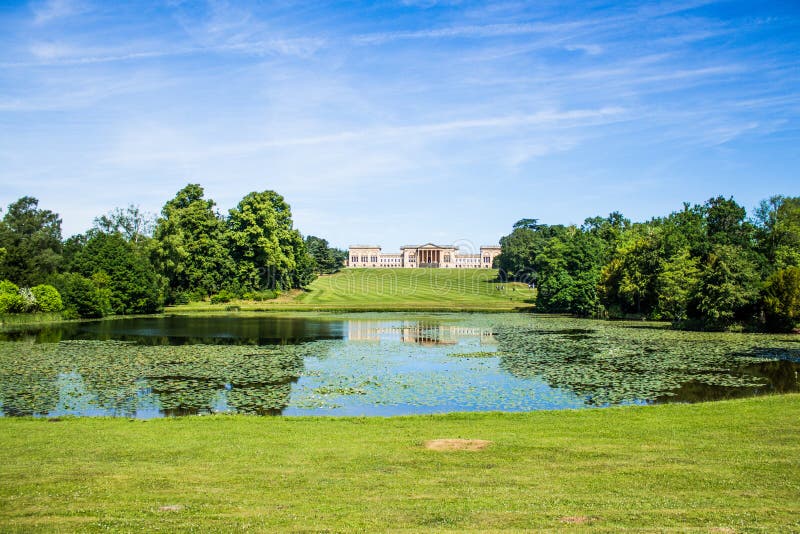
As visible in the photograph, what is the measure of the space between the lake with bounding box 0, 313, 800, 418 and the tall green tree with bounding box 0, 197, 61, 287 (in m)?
15.3

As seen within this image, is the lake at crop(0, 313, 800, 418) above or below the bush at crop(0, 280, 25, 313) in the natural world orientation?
below

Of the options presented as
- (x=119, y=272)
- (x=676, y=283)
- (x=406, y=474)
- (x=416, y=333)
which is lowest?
(x=416, y=333)

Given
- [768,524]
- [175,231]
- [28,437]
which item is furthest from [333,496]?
[175,231]

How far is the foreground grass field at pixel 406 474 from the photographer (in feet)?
28.7

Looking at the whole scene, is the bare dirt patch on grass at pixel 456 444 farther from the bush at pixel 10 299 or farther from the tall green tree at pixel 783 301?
the bush at pixel 10 299

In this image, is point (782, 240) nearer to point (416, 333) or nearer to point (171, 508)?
point (416, 333)

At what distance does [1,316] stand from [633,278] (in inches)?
2233

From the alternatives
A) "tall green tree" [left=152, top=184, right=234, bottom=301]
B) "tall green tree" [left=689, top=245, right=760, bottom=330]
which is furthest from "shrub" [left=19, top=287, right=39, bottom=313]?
"tall green tree" [left=689, top=245, right=760, bottom=330]

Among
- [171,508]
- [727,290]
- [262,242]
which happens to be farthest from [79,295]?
[171,508]

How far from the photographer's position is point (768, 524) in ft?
26.9

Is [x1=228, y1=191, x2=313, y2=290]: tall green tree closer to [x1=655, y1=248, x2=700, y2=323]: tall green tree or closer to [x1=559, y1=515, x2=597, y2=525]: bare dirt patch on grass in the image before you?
[x1=655, y1=248, x2=700, y2=323]: tall green tree

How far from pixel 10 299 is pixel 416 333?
115 ft

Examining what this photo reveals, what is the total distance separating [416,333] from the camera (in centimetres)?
4631

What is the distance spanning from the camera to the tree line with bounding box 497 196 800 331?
1740 inches
